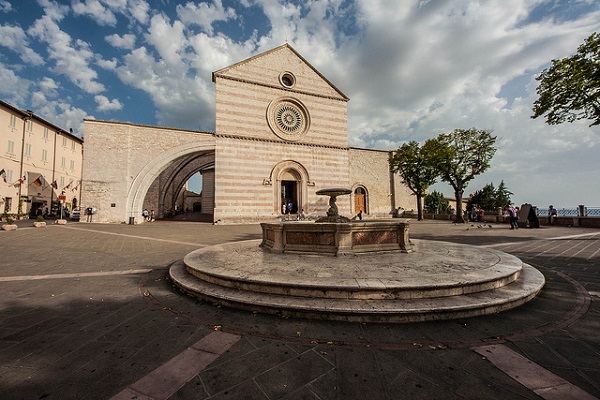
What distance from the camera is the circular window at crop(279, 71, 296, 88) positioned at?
72.4 feet

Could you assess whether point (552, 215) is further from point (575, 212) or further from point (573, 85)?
point (573, 85)

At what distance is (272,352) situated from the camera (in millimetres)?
2531

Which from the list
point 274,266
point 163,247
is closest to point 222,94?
point 163,247

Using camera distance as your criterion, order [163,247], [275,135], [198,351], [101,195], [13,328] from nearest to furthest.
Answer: [198,351]
[13,328]
[163,247]
[101,195]
[275,135]

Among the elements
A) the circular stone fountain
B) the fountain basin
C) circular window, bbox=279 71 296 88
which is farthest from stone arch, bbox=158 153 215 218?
the circular stone fountain

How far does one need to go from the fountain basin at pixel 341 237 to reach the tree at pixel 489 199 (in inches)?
1753

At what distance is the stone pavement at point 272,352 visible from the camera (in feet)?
6.50

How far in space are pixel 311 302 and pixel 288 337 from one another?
69 centimetres

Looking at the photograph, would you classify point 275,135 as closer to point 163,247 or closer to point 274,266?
point 163,247

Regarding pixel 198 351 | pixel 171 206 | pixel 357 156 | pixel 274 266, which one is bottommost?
pixel 198 351

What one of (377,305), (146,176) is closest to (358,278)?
(377,305)

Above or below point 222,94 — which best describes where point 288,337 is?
below

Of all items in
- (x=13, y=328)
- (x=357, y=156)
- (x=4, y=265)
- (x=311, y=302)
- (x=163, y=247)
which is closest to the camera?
(x=13, y=328)

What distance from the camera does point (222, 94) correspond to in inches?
781
